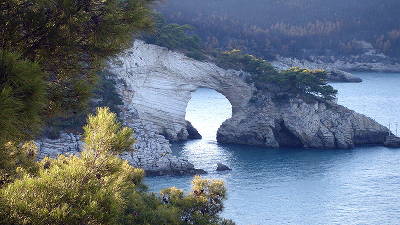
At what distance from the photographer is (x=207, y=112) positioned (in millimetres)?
43219

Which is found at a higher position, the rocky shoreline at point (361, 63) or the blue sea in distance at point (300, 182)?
the rocky shoreline at point (361, 63)

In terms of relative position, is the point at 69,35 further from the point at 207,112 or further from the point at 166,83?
the point at 207,112

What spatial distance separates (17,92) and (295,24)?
69935 mm

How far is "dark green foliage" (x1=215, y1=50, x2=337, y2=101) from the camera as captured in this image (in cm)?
3331

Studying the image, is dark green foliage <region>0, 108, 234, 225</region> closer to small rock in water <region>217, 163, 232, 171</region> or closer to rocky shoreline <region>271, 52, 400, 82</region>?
small rock in water <region>217, 163, 232, 171</region>

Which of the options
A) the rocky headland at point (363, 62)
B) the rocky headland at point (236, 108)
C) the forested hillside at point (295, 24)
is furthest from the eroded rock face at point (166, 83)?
the rocky headland at point (363, 62)

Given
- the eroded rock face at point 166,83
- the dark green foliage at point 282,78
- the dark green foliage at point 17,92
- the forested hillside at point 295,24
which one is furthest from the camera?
the forested hillside at point 295,24

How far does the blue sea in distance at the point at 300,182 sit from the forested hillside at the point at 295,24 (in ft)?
76.1

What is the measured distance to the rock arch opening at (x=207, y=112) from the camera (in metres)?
36.9

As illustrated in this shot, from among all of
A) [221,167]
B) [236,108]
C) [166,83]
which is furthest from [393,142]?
[166,83]

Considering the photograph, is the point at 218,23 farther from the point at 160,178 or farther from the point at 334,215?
the point at 334,215

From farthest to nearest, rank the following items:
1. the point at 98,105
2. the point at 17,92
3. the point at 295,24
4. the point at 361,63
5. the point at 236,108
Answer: the point at 295,24, the point at 361,63, the point at 236,108, the point at 98,105, the point at 17,92

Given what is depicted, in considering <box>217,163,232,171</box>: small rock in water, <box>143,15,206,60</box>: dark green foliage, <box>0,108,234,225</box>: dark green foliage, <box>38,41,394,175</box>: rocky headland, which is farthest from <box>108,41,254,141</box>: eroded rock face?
<box>0,108,234,225</box>: dark green foliage

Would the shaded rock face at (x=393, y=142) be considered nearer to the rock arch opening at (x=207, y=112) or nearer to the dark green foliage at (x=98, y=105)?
the rock arch opening at (x=207, y=112)
